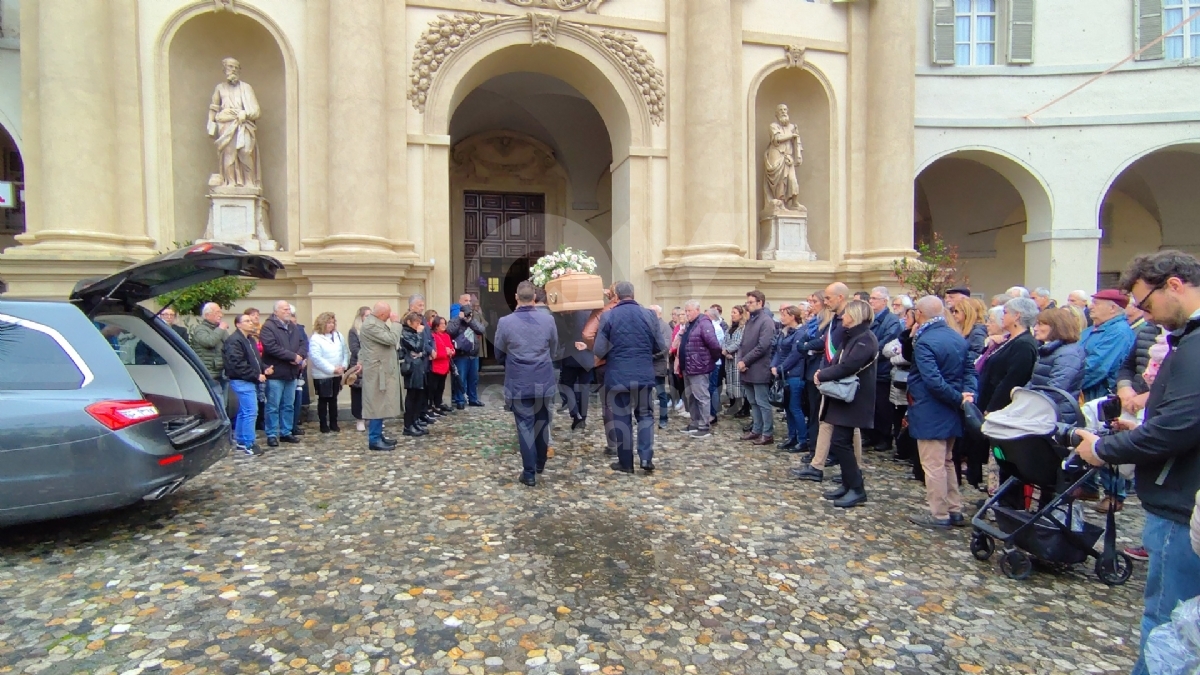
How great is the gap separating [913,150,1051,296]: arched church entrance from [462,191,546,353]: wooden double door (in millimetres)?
9617

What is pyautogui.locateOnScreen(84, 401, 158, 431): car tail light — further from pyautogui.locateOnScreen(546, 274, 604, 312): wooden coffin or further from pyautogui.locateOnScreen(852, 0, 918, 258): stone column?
pyautogui.locateOnScreen(852, 0, 918, 258): stone column

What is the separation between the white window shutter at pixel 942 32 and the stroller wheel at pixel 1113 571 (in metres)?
13.1

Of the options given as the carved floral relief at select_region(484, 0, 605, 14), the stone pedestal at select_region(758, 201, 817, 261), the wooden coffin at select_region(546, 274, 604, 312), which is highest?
the carved floral relief at select_region(484, 0, 605, 14)

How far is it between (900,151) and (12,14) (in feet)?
52.1

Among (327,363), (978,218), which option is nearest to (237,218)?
(327,363)

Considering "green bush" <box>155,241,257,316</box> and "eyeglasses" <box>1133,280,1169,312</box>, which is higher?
"green bush" <box>155,241,257,316</box>

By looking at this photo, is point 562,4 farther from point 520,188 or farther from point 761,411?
point 761,411

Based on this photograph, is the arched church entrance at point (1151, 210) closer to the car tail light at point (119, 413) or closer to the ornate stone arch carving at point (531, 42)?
the ornate stone arch carving at point (531, 42)

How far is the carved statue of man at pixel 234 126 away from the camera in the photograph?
35.7ft

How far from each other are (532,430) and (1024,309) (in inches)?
157

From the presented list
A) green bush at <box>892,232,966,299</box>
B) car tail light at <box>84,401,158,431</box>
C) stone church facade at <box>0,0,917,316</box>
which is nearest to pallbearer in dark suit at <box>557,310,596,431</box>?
stone church facade at <box>0,0,917,316</box>

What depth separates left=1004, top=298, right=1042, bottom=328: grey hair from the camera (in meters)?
4.70

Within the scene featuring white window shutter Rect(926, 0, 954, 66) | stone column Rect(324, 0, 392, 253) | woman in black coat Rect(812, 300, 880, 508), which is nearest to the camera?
woman in black coat Rect(812, 300, 880, 508)

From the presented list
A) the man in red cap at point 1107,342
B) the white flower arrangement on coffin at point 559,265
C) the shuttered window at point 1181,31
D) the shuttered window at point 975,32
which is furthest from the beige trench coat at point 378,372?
the shuttered window at point 1181,31
